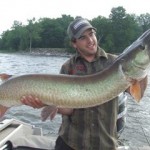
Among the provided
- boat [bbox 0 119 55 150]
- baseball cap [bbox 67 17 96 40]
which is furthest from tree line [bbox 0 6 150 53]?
baseball cap [bbox 67 17 96 40]

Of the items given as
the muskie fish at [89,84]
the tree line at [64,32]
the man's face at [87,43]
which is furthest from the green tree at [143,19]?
the muskie fish at [89,84]

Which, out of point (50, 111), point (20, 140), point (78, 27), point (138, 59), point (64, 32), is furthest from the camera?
point (64, 32)

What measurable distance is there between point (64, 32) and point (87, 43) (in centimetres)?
9683

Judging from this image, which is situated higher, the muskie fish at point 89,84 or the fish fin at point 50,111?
the muskie fish at point 89,84

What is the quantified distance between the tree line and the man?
7442 centimetres

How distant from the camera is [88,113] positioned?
349cm

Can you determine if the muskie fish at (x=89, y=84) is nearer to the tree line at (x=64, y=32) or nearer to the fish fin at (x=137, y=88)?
the fish fin at (x=137, y=88)

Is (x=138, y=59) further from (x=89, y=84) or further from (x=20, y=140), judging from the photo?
(x=20, y=140)

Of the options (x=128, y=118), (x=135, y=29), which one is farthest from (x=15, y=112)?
(x=135, y=29)

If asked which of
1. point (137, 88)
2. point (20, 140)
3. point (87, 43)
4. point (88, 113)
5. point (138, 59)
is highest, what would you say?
point (87, 43)

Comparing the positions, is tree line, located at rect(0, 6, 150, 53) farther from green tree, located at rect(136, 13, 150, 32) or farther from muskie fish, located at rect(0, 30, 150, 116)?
muskie fish, located at rect(0, 30, 150, 116)

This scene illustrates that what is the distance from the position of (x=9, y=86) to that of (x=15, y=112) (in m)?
9.14

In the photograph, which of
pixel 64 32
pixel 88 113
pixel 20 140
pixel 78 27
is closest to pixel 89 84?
pixel 88 113

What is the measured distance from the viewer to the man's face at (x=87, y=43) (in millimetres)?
3479
